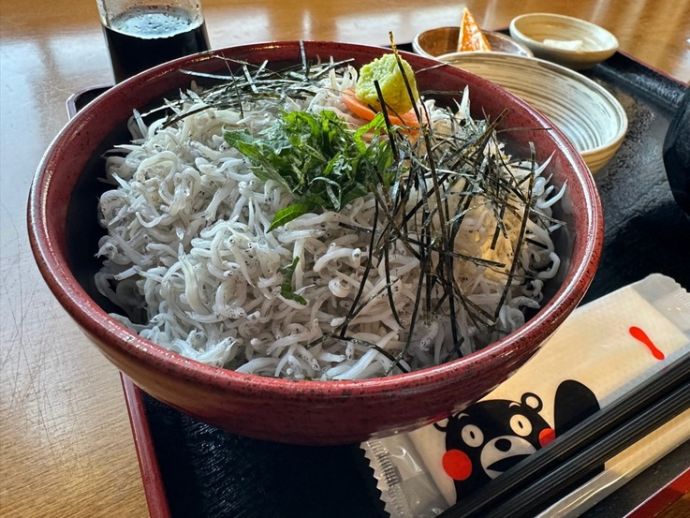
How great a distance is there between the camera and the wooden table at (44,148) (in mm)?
902

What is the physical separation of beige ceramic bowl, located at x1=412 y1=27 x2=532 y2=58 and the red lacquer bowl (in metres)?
1.00

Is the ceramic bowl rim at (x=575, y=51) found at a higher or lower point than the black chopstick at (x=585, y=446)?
higher

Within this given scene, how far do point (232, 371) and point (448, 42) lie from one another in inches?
66.7

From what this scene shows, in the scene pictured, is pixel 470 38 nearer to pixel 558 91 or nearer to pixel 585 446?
pixel 558 91

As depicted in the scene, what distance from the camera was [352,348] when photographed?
0.75m

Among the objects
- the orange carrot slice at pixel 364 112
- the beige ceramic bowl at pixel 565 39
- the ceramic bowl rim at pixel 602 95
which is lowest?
the beige ceramic bowl at pixel 565 39

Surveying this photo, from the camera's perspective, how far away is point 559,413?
95cm

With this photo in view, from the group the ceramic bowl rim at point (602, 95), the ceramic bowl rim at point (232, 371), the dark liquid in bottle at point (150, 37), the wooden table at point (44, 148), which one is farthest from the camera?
the dark liquid in bottle at point (150, 37)

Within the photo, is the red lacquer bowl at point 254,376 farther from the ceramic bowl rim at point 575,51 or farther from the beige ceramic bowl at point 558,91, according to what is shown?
the ceramic bowl rim at point 575,51

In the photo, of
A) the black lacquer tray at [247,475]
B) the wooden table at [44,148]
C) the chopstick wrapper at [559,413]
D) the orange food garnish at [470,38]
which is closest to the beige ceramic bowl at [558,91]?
the orange food garnish at [470,38]

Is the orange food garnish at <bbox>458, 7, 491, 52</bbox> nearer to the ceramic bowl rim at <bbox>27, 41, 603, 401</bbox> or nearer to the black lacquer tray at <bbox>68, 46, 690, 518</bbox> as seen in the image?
the ceramic bowl rim at <bbox>27, 41, 603, 401</bbox>

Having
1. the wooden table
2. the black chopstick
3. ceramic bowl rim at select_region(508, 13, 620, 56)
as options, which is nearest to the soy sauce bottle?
the wooden table

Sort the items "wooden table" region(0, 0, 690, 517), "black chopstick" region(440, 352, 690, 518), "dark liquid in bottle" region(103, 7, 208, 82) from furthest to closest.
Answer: "dark liquid in bottle" region(103, 7, 208, 82)
"wooden table" region(0, 0, 690, 517)
"black chopstick" region(440, 352, 690, 518)

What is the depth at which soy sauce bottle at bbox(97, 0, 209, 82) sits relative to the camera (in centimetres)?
142
